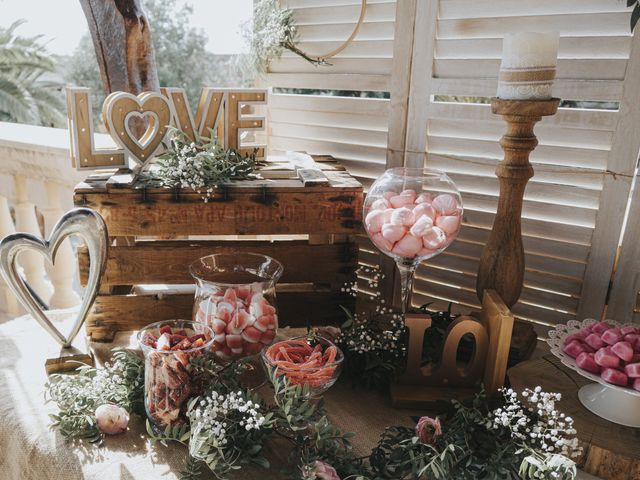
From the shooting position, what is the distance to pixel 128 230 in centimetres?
136

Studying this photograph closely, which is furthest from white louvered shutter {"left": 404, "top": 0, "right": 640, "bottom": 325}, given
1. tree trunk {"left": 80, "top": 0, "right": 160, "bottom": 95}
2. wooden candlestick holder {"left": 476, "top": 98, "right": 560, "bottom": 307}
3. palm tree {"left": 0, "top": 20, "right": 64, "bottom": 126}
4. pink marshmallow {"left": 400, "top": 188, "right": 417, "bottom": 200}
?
palm tree {"left": 0, "top": 20, "right": 64, "bottom": 126}

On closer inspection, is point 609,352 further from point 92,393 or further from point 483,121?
point 92,393

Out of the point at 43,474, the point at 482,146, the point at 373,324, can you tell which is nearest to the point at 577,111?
the point at 482,146

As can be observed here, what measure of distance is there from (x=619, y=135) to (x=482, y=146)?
342 mm

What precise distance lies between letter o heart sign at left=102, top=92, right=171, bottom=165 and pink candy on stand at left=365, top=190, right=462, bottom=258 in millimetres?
683

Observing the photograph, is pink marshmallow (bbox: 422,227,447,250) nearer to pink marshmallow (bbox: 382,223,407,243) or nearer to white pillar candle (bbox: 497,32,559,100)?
pink marshmallow (bbox: 382,223,407,243)

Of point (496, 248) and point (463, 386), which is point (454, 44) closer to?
point (496, 248)

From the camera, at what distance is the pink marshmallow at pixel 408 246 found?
113 cm

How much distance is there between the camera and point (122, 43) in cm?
186

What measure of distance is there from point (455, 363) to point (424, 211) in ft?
1.13

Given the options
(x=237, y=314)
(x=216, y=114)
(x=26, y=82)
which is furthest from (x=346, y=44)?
(x=26, y=82)

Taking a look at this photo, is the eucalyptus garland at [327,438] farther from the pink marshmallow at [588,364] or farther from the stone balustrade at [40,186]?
the stone balustrade at [40,186]

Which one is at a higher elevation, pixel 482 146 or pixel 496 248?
pixel 482 146

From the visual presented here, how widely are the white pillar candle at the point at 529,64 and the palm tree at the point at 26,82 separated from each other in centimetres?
795
